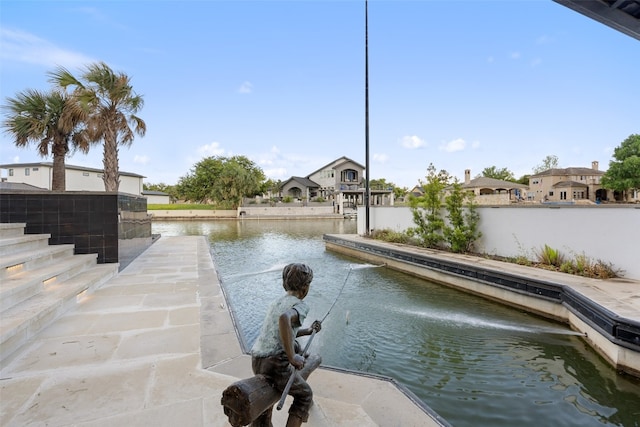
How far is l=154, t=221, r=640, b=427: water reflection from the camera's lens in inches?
119

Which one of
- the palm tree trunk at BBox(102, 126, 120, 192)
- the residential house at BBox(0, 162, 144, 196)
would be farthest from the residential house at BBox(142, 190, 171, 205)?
the palm tree trunk at BBox(102, 126, 120, 192)

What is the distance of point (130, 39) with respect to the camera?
1222cm

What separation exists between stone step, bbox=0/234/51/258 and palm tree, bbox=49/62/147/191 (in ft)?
24.4

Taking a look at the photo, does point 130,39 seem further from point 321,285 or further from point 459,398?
point 459,398

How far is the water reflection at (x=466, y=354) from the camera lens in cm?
302

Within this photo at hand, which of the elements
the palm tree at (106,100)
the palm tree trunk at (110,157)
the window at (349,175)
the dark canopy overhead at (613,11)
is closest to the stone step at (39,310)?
the dark canopy overhead at (613,11)

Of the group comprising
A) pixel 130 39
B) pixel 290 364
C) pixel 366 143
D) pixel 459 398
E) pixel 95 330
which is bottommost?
pixel 459 398

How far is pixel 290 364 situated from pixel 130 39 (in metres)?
15.0

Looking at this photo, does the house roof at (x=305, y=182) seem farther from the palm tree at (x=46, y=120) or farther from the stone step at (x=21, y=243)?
the stone step at (x=21, y=243)

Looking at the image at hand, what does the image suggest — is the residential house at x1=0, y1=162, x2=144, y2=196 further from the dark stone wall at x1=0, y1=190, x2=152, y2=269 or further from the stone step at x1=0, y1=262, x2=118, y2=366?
the stone step at x1=0, y1=262, x2=118, y2=366

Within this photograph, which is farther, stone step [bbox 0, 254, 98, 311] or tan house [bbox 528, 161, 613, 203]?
tan house [bbox 528, 161, 613, 203]

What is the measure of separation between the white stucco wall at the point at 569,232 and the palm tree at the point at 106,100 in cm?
1350

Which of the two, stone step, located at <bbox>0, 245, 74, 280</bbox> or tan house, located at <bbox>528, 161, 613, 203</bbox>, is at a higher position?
tan house, located at <bbox>528, 161, 613, 203</bbox>

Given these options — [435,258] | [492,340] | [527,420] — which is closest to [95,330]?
[527,420]
